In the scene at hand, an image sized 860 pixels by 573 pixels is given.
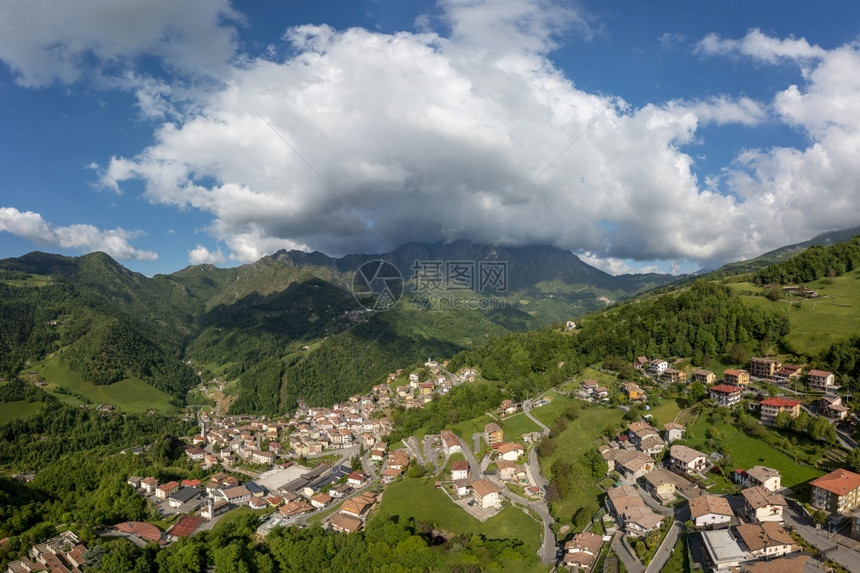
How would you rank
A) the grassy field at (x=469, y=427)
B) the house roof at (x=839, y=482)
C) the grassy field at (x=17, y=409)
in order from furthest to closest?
the grassy field at (x=17, y=409) < the grassy field at (x=469, y=427) < the house roof at (x=839, y=482)

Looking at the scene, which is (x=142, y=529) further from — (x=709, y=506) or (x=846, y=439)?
(x=846, y=439)

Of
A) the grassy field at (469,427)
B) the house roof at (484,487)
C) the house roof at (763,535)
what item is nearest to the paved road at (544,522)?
the house roof at (484,487)

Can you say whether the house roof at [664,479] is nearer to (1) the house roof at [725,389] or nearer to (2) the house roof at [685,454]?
(2) the house roof at [685,454]

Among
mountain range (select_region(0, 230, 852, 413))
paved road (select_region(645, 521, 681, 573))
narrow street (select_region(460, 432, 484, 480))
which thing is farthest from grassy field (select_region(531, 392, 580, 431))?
mountain range (select_region(0, 230, 852, 413))

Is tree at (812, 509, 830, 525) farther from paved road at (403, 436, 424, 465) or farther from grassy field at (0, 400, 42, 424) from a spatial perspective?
grassy field at (0, 400, 42, 424)

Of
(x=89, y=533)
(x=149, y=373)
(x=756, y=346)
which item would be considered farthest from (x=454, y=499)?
(x=149, y=373)

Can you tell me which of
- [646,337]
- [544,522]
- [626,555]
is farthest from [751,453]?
[646,337]
